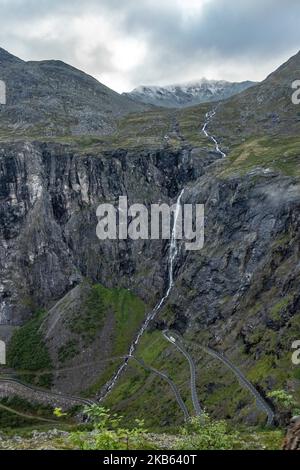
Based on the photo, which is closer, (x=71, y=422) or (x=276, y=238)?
(x=71, y=422)

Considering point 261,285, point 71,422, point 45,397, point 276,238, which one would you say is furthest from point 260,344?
point 45,397

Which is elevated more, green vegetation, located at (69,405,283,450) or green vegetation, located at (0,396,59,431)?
green vegetation, located at (69,405,283,450)

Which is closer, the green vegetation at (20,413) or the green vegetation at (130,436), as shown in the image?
the green vegetation at (130,436)

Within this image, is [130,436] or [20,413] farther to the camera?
[20,413]

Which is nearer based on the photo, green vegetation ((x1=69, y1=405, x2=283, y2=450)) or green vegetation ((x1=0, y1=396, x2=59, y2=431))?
green vegetation ((x1=69, y1=405, x2=283, y2=450))

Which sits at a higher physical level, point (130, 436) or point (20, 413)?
point (130, 436)

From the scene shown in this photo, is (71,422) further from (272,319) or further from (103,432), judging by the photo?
(103,432)

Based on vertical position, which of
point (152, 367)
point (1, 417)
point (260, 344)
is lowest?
point (1, 417)

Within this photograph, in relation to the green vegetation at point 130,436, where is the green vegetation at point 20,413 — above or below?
below
